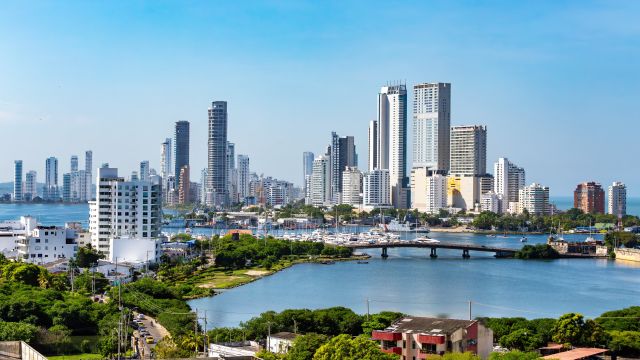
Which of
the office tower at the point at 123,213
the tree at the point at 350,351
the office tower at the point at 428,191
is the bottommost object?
the tree at the point at 350,351

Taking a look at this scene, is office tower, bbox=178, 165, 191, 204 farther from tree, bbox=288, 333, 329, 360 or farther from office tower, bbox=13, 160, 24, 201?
tree, bbox=288, 333, 329, 360

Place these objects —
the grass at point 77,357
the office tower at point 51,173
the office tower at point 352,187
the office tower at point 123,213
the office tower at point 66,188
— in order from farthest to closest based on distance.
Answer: the office tower at point 51,173 < the office tower at point 66,188 < the office tower at point 352,187 < the office tower at point 123,213 < the grass at point 77,357

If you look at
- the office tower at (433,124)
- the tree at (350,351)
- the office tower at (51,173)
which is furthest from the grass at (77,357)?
the office tower at (51,173)

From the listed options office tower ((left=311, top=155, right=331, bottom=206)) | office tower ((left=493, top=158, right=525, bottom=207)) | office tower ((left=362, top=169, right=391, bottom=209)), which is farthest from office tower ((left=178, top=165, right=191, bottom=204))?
office tower ((left=493, top=158, right=525, bottom=207))

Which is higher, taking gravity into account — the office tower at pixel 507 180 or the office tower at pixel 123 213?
the office tower at pixel 507 180

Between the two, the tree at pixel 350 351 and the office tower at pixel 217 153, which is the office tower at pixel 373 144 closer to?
the office tower at pixel 217 153

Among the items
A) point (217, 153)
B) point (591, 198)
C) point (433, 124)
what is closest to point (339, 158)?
point (217, 153)

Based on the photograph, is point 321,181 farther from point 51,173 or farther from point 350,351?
point 350,351

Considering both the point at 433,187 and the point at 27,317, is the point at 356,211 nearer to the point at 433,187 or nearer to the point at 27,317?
the point at 433,187
